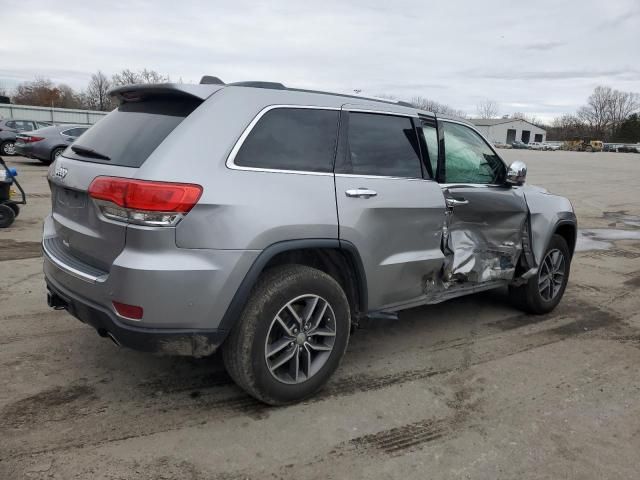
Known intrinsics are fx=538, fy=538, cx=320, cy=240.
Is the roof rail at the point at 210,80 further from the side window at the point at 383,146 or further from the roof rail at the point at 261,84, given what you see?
the side window at the point at 383,146

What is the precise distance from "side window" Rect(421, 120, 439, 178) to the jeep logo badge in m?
2.51

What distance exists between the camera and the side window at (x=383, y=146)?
3.61m

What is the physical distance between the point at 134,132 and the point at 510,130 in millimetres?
125995

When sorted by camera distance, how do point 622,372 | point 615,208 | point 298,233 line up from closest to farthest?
point 298,233, point 622,372, point 615,208

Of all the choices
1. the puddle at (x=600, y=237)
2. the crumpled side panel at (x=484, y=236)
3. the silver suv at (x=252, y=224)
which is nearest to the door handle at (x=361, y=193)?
the silver suv at (x=252, y=224)

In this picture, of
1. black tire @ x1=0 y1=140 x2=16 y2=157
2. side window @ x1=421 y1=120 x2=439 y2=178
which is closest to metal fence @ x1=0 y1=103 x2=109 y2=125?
black tire @ x1=0 y1=140 x2=16 y2=157

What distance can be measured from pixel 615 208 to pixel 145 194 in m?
14.6

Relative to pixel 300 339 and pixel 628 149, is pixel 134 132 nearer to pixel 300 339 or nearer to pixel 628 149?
pixel 300 339

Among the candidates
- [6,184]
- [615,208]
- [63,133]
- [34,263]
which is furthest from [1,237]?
[615,208]

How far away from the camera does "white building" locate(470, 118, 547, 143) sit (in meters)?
114

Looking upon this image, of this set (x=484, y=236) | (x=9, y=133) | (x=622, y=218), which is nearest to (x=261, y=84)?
(x=484, y=236)

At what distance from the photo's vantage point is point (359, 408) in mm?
3363

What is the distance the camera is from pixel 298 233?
3113mm

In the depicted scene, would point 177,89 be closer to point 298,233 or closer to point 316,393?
point 298,233
